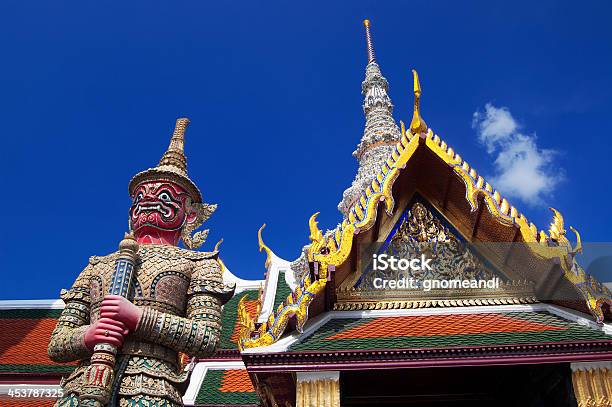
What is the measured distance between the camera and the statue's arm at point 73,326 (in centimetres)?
419

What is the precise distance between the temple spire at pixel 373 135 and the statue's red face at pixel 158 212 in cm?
1538

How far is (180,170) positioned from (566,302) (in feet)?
12.3

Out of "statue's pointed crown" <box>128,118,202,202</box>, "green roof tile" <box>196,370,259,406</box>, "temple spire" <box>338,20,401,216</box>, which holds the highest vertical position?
"temple spire" <box>338,20,401,216</box>

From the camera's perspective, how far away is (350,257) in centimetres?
554

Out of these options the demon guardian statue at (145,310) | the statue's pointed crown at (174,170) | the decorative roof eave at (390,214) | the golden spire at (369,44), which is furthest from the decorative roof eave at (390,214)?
the golden spire at (369,44)

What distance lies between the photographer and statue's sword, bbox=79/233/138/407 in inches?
144

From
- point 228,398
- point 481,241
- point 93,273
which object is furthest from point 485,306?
point 93,273

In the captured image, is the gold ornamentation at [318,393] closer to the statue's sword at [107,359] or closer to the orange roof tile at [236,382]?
the statue's sword at [107,359]

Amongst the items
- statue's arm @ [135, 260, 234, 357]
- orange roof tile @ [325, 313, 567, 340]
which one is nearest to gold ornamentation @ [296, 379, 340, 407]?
orange roof tile @ [325, 313, 567, 340]

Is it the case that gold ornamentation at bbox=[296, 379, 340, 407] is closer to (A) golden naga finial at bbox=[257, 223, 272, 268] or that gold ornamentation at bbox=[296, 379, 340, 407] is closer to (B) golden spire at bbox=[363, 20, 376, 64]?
(A) golden naga finial at bbox=[257, 223, 272, 268]

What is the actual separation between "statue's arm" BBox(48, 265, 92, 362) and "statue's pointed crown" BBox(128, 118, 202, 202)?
910 mm

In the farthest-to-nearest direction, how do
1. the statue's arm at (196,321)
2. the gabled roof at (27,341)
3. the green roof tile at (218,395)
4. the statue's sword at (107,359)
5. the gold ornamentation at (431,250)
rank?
1. the gabled roof at (27,341)
2. the green roof tile at (218,395)
3. the gold ornamentation at (431,250)
4. the statue's arm at (196,321)
5. the statue's sword at (107,359)

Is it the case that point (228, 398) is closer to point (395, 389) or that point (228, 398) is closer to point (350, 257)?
point (395, 389)

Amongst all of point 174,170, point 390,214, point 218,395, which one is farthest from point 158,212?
point 218,395
